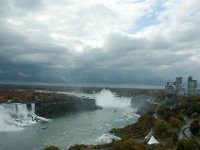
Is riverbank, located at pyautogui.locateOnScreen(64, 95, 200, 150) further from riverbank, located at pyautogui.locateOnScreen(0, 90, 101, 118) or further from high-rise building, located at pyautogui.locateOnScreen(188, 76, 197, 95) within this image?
high-rise building, located at pyautogui.locateOnScreen(188, 76, 197, 95)

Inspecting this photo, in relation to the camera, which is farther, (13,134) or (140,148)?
(13,134)

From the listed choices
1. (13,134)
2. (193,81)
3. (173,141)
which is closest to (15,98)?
(13,134)

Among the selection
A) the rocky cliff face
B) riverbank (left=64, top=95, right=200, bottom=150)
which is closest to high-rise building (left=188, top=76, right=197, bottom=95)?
the rocky cliff face

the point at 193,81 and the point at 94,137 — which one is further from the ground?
the point at 193,81

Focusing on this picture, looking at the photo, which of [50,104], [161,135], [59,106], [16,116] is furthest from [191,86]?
[161,135]

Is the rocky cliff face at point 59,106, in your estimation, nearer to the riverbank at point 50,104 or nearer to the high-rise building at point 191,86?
the riverbank at point 50,104

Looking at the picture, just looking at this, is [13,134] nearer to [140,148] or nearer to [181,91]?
[140,148]

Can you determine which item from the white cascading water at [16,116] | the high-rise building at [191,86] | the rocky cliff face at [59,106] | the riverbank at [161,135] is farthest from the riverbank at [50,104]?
the high-rise building at [191,86]
